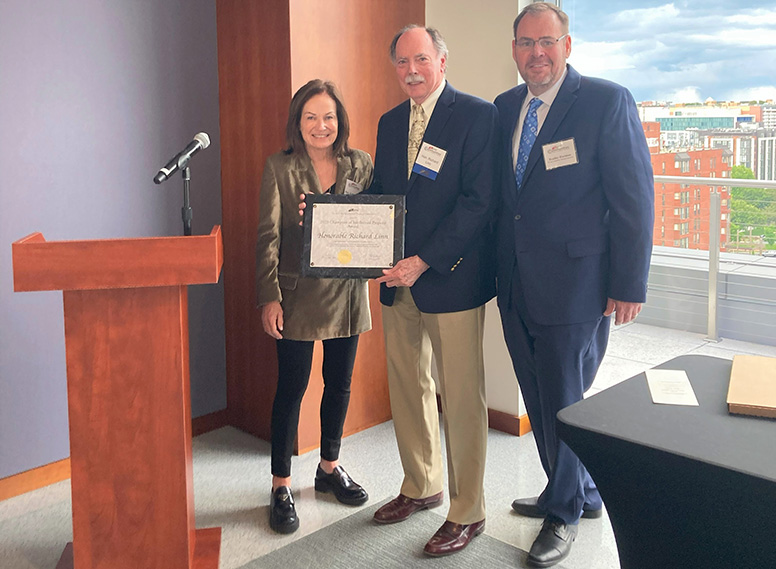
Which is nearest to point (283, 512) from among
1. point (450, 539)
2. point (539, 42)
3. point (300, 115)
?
point (450, 539)

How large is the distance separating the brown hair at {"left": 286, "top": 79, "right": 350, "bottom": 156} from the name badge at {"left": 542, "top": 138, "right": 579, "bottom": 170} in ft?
2.55

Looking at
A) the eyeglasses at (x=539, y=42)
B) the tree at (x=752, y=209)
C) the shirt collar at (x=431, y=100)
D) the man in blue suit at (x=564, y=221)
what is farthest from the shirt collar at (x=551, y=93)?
the tree at (x=752, y=209)

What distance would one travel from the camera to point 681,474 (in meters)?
1.35

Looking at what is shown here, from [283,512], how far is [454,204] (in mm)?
1355

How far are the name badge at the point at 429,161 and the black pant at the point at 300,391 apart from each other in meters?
0.79

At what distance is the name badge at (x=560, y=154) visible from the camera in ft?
7.70

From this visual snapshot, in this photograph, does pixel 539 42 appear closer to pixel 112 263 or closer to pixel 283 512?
pixel 112 263

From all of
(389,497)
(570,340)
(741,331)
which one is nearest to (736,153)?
(741,331)

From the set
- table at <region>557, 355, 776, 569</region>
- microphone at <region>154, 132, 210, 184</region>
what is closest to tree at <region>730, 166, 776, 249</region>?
table at <region>557, 355, 776, 569</region>

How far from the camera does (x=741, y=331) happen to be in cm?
471

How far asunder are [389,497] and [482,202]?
1347 mm

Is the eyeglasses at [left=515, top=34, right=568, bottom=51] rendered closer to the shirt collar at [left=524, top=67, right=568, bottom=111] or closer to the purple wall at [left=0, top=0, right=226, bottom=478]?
the shirt collar at [left=524, top=67, right=568, bottom=111]

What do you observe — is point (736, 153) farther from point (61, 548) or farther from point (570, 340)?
point (61, 548)

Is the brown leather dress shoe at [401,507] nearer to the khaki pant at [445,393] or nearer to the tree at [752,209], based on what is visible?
the khaki pant at [445,393]
